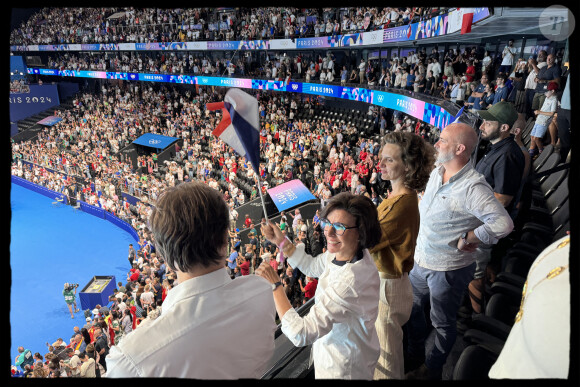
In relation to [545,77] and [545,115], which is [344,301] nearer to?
[545,115]

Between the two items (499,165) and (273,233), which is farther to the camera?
(499,165)

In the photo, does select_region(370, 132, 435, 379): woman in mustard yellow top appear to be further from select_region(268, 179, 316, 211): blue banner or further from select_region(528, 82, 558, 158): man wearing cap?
select_region(268, 179, 316, 211): blue banner

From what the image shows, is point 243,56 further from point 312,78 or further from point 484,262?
point 484,262

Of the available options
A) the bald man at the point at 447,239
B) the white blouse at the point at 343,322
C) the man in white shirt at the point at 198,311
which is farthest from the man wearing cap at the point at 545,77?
the man in white shirt at the point at 198,311

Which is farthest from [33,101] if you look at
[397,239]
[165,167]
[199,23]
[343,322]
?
[343,322]

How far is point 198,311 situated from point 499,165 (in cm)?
245

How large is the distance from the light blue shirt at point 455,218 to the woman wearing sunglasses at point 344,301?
2.67ft

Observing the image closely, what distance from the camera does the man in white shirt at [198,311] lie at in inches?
44.5

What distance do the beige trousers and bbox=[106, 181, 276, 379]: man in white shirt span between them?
3.12ft

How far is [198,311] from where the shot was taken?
1.24 m

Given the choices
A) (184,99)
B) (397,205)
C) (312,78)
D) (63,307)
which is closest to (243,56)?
(184,99)

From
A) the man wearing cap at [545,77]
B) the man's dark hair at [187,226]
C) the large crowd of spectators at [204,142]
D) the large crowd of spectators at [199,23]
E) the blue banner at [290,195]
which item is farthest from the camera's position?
the large crowd of spectators at [199,23]

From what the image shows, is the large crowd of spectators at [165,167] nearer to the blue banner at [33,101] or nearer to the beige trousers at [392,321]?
the beige trousers at [392,321]
